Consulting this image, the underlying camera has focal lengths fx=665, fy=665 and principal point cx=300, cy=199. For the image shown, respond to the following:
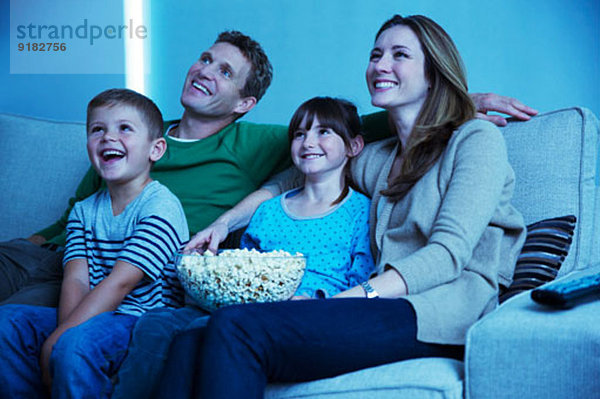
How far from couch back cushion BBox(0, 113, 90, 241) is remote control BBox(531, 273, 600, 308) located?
1.55 meters

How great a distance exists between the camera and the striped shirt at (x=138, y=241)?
142cm

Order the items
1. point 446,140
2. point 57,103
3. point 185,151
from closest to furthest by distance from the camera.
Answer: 1. point 446,140
2. point 185,151
3. point 57,103

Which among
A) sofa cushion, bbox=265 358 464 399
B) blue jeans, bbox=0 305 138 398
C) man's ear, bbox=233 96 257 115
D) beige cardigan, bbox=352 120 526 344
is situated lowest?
blue jeans, bbox=0 305 138 398

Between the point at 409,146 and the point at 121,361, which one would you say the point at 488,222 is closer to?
the point at 409,146

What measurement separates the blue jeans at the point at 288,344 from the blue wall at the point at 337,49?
65.0 inches

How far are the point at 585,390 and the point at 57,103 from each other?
8.63 feet

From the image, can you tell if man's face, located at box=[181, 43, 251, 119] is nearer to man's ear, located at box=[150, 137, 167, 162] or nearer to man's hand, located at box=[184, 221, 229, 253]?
man's ear, located at box=[150, 137, 167, 162]

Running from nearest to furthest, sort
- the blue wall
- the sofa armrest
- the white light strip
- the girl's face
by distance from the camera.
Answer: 1. the sofa armrest
2. the girl's face
3. the blue wall
4. the white light strip

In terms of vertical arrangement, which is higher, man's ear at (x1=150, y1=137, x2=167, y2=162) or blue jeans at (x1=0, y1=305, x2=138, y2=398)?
man's ear at (x1=150, y1=137, x2=167, y2=162)

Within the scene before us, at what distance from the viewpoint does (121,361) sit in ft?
4.12

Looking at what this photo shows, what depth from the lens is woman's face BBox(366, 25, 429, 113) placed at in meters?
1.53

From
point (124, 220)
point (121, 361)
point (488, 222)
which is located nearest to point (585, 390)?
point (488, 222)

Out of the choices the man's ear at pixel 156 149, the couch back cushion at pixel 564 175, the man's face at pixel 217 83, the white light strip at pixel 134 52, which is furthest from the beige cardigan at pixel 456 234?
the white light strip at pixel 134 52

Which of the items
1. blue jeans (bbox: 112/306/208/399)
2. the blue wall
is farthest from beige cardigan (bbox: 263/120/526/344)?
the blue wall
